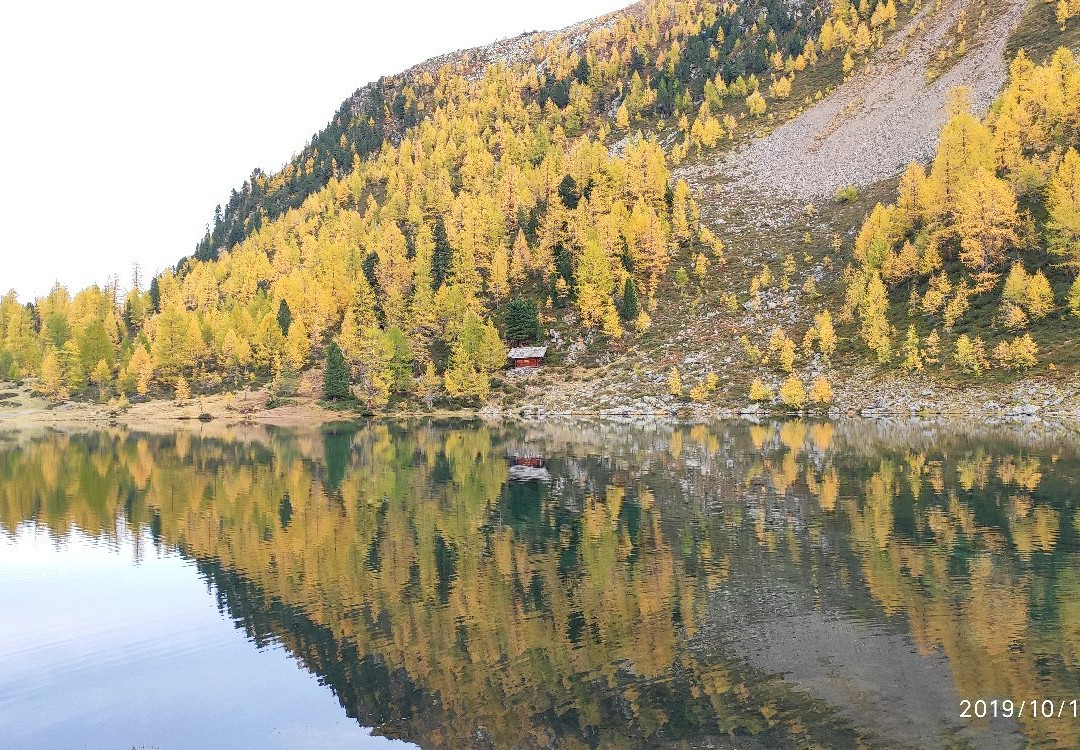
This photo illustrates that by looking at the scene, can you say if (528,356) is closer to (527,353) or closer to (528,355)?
(528,355)

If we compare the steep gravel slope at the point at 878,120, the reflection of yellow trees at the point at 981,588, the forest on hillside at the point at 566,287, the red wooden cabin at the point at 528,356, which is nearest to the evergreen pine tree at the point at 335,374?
the forest on hillside at the point at 566,287

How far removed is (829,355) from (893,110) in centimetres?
9293

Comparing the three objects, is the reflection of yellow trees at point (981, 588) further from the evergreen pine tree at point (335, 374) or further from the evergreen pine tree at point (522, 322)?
the evergreen pine tree at point (335, 374)

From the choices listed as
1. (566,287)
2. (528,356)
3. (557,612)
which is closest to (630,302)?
(566,287)

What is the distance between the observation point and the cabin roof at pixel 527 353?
12106 cm

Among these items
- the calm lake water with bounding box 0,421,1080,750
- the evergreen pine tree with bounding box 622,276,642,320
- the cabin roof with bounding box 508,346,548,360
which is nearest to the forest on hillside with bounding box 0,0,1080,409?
the evergreen pine tree with bounding box 622,276,642,320

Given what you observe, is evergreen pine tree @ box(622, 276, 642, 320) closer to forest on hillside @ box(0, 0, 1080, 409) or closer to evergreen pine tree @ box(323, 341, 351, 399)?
forest on hillside @ box(0, 0, 1080, 409)

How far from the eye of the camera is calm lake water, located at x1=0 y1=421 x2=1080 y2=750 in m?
17.1

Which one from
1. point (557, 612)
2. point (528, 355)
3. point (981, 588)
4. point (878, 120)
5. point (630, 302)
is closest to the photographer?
point (557, 612)

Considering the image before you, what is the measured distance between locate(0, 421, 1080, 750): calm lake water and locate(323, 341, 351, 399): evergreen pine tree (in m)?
69.2

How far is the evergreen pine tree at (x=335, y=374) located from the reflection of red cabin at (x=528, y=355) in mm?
→ 28319

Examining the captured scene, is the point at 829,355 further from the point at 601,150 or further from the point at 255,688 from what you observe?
the point at 255,688

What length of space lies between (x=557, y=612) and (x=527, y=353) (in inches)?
3866

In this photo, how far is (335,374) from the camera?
120000 millimetres
